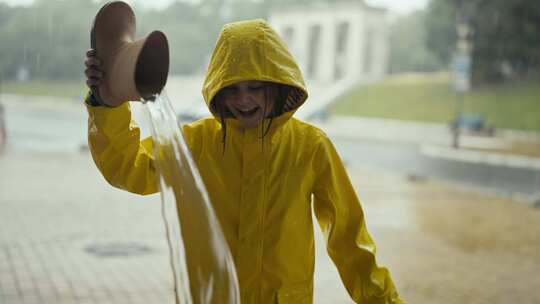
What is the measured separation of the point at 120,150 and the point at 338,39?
43.2m

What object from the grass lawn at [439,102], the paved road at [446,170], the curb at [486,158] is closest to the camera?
the paved road at [446,170]

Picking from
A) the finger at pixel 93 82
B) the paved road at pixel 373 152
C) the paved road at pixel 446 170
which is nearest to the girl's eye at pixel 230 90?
the finger at pixel 93 82

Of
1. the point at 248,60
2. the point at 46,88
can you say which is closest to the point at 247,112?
the point at 248,60

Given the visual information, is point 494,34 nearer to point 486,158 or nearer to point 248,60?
point 486,158

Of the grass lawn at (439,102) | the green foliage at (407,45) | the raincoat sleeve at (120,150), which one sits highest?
the raincoat sleeve at (120,150)

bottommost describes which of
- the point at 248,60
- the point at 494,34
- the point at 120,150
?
the point at 494,34

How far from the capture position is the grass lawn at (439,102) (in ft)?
107


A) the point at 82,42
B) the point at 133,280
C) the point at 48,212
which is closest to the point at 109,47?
the point at 133,280

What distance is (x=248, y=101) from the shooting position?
77.3 inches

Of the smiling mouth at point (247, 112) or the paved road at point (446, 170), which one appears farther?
the paved road at point (446, 170)

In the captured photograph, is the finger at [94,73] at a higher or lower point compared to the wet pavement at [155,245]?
higher

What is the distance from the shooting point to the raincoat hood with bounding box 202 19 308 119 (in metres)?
1.91

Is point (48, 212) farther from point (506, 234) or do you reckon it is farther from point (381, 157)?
point (381, 157)

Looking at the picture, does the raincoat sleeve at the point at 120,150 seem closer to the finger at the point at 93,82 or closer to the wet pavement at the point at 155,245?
the finger at the point at 93,82
